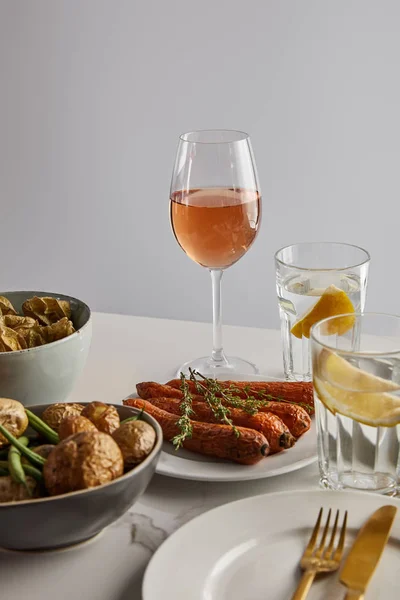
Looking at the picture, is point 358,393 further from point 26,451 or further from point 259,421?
point 26,451

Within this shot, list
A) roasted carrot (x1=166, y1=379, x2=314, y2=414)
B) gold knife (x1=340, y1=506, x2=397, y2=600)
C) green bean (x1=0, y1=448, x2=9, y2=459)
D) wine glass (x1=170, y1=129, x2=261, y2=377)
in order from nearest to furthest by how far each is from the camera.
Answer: gold knife (x1=340, y1=506, x2=397, y2=600) < green bean (x1=0, y1=448, x2=9, y2=459) < roasted carrot (x1=166, y1=379, x2=314, y2=414) < wine glass (x1=170, y1=129, x2=261, y2=377)

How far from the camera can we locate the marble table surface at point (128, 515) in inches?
30.3

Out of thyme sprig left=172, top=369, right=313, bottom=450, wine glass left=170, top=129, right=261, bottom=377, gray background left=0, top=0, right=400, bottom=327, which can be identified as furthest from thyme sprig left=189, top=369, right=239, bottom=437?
gray background left=0, top=0, right=400, bottom=327

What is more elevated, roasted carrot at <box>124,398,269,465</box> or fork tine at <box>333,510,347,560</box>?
roasted carrot at <box>124,398,269,465</box>

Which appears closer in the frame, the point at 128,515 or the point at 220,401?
the point at 128,515

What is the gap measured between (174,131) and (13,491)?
287 centimetres

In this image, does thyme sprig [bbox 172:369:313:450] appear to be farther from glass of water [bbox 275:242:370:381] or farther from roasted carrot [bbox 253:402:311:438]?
glass of water [bbox 275:242:370:381]

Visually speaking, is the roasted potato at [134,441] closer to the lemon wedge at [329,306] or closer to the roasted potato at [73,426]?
the roasted potato at [73,426]

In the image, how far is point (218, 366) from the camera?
1267 mm

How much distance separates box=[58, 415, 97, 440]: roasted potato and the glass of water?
1.49ft

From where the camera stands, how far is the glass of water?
1.16m

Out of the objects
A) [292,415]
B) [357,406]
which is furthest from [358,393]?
[292,415]

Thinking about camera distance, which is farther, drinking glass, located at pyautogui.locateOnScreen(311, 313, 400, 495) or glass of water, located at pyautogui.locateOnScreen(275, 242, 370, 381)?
glass of water, located at pyautogui.locateOnScreen(275, 242, 370, 381)

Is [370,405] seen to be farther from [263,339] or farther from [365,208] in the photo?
[365,208]
